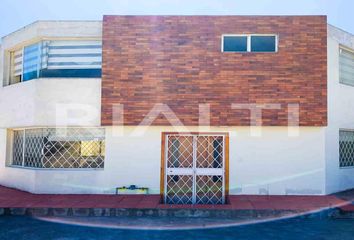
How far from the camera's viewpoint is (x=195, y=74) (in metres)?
8.64

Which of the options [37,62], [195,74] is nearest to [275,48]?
[195,74]

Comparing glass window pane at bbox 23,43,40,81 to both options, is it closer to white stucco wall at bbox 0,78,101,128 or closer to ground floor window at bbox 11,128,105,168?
white stucco wall at bbox 0,78,101,128

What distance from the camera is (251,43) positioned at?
28.9 ft

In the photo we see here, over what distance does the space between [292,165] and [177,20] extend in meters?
5.02

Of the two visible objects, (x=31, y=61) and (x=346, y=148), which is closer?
(x=31, y=61)

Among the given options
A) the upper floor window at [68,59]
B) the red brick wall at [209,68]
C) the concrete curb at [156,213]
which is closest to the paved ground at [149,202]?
the concrete curb at [156,213]

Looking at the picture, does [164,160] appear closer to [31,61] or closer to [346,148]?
[31,61]

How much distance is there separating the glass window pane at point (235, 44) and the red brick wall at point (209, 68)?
7.9 inches

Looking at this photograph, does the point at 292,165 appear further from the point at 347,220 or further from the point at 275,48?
the point at 275,48

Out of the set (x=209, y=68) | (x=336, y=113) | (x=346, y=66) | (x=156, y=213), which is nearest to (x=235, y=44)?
(x=209, y=68)

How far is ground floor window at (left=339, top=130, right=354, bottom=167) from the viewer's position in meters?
9.59

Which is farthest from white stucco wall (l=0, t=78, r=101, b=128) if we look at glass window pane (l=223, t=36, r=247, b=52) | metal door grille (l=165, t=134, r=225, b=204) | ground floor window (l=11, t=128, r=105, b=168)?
glass window pane (l=223, t=36, r=247, b=52)

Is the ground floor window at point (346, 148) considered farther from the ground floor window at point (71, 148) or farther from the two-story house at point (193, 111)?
the ground floor window at point (71, 148)

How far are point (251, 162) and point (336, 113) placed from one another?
2976 mm
